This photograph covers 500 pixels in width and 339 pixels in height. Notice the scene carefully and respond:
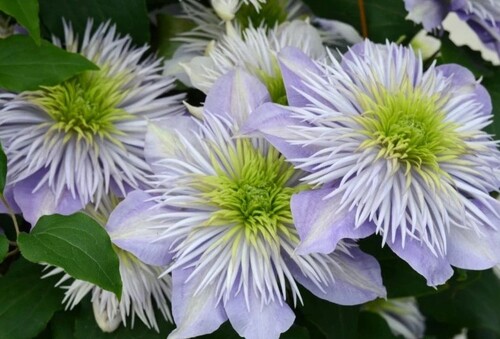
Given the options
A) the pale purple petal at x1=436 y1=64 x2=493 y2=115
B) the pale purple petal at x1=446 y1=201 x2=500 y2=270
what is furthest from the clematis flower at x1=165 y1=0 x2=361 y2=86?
the pale purple petal at x1=446 y1=201 x2=500 y2=270

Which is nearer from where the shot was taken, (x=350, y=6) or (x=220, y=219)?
(x=220, y=219)

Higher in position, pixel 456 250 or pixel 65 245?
pixel 456 250

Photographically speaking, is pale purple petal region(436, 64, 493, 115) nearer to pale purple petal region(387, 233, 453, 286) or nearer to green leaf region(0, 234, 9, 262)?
pale purple petal region(387, 233, 453, 286)

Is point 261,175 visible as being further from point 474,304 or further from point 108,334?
point 474,304

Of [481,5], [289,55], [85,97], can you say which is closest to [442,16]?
[481,5]

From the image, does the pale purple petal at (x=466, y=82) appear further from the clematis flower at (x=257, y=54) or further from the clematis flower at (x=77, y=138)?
the clematis flower at (x=77, y=138)

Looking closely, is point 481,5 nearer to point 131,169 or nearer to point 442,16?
point 442,16

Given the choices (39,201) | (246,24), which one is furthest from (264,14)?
(39,201)
